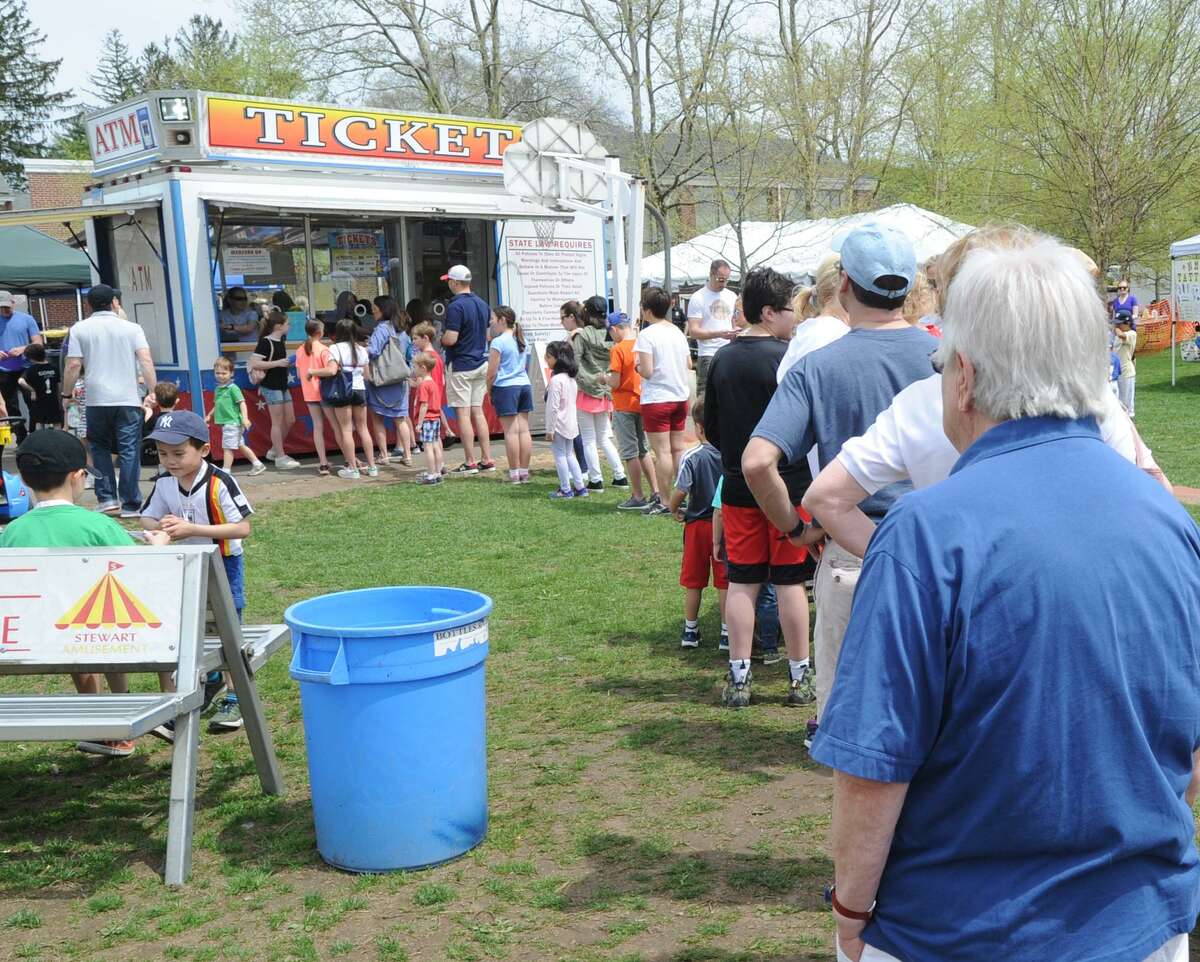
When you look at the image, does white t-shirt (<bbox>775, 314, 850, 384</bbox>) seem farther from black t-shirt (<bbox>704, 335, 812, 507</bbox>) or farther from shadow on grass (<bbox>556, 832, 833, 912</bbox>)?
shadow on grass (<bbox>556, 832, 833, 912</bbox>)

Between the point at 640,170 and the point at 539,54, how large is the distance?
7592 mm

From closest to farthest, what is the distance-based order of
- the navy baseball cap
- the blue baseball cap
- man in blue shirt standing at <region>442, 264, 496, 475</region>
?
the blue baseball cap < the navy baseball cap < man in blue shirt standing at <region>442, 264, 496, 475</region>

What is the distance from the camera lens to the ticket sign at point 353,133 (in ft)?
41.9

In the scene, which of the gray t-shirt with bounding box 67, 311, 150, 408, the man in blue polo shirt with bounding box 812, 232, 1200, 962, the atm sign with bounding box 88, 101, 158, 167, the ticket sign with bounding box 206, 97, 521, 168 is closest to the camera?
the man in blue polo shirt with bounding box 812, 232, 1200, 962

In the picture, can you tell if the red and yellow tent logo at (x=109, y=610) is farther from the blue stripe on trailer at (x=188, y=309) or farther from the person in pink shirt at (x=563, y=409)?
the blue stripe on trailer at (x=188, y=309)

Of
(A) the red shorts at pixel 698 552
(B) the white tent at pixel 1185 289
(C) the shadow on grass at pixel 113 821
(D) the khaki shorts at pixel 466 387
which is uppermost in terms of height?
(B) the white tent at pixel 1185 289

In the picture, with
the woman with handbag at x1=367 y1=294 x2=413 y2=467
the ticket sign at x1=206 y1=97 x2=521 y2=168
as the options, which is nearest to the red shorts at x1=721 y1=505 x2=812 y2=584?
the woman with handbag at x1=367 y1=294 x2=413 y2=467

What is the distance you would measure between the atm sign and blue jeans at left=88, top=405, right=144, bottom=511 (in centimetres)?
360

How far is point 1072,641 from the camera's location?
152 cm

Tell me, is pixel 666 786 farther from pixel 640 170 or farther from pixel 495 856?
pixel 640 170

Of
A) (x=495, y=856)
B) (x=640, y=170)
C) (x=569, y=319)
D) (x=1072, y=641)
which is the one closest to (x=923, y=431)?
(x=1072, y=641)

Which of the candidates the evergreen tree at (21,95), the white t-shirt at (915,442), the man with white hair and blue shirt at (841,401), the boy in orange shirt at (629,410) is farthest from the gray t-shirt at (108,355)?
the evergreen tree at (21,95)

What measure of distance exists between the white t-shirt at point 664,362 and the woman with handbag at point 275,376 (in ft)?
17.1

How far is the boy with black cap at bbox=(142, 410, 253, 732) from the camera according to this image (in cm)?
483
